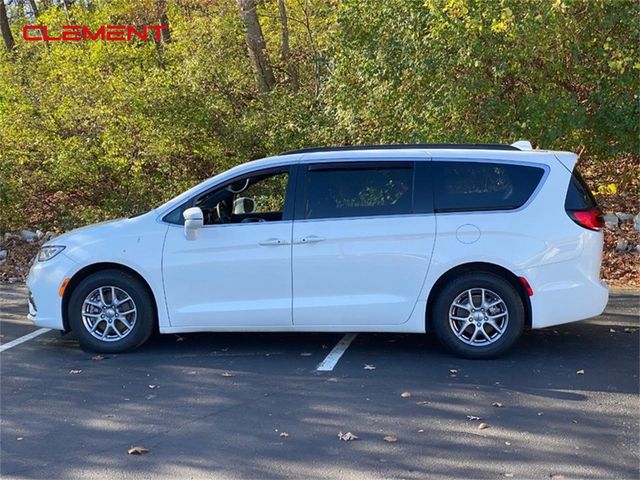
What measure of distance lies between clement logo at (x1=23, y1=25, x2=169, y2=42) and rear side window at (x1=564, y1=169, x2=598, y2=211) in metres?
9.72

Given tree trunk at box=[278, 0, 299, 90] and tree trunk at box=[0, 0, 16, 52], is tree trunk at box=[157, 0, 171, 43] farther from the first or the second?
tree trunk at box=[0, 0, 16, 52]

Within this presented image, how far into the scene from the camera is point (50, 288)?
684 centimetres

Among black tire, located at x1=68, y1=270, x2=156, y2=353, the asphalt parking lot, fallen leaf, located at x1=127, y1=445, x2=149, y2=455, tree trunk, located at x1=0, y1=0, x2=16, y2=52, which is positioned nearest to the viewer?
the asphalt parking lot

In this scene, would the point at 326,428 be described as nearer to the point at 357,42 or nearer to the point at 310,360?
the point at 310,360

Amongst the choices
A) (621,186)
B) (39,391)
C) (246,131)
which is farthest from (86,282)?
(621,186)

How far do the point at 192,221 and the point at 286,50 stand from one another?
9.35 metres

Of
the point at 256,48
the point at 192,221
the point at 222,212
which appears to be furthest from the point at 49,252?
the point at 256,48

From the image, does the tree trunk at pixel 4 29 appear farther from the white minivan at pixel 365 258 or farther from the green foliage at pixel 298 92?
the white minivan at pixel 365 258

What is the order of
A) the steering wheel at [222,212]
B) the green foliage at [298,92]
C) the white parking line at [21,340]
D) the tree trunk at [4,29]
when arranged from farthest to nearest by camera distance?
1. the tree trunk at [4,29]
2. the green foliage at [298,92]
3. the white parking line at [21,340]
4. the steering wheel at [222,212]

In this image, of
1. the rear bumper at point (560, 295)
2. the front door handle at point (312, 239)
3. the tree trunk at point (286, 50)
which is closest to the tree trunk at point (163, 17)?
the tree trunk at point (286, 50)

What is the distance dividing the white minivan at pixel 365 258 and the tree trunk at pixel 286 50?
26.4 ft

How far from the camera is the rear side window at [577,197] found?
6.55 meters

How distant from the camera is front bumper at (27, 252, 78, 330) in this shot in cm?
682

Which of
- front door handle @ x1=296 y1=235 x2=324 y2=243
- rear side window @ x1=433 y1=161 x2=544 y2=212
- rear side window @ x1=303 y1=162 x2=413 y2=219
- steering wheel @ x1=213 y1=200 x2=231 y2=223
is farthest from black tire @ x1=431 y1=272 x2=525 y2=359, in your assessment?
steering wheel @ x1=213 y1=200 x2=231 y2=223
